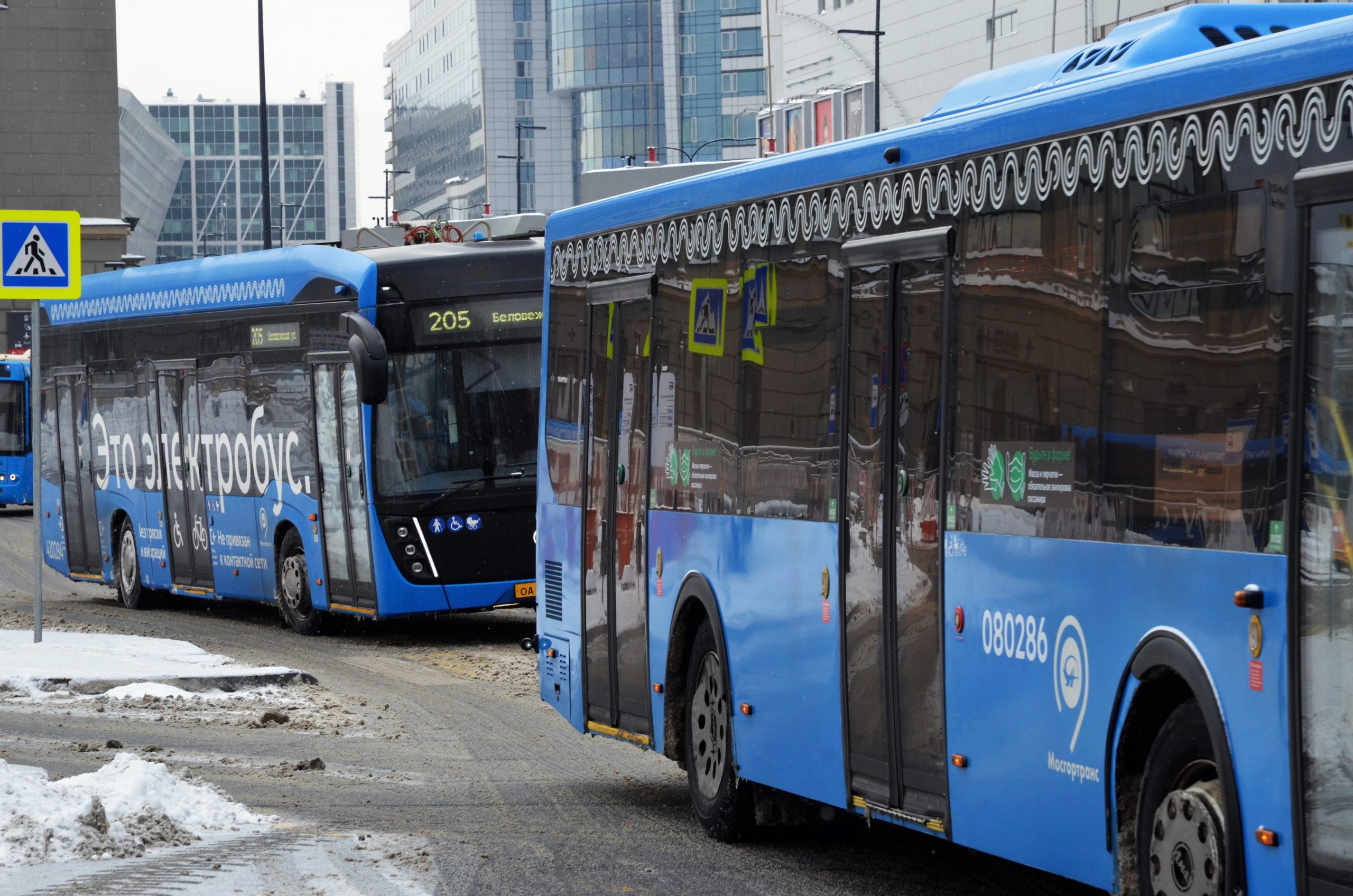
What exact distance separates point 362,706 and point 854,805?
7.17 meters

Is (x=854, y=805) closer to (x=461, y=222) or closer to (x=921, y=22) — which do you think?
(x=461, y=222)

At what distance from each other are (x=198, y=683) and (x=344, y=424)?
4226 millimetres

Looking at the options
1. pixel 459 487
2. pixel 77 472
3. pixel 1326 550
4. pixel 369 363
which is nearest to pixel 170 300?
pixel 77 472

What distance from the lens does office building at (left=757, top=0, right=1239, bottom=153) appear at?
65.6 meters

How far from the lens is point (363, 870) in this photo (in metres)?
8.41

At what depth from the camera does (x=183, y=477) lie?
22.3 m

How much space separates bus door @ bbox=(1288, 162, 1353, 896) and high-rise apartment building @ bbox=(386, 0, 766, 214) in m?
127

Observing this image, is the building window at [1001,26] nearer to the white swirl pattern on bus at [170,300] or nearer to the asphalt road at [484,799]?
the white swirl pattern on bus at [170,300]

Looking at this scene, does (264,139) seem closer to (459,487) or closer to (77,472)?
(77,472)

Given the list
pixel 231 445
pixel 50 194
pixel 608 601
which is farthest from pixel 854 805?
pixel 50 194

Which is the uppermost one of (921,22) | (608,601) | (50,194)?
(921,22)

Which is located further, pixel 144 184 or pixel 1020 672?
pixel 144 184

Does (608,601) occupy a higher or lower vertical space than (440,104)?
lower

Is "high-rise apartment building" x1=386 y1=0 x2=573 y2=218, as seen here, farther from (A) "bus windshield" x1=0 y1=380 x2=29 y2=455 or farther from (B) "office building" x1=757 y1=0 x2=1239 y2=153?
(A) "bus windshield" x1=0 y1=380 x2=29 y2=455
